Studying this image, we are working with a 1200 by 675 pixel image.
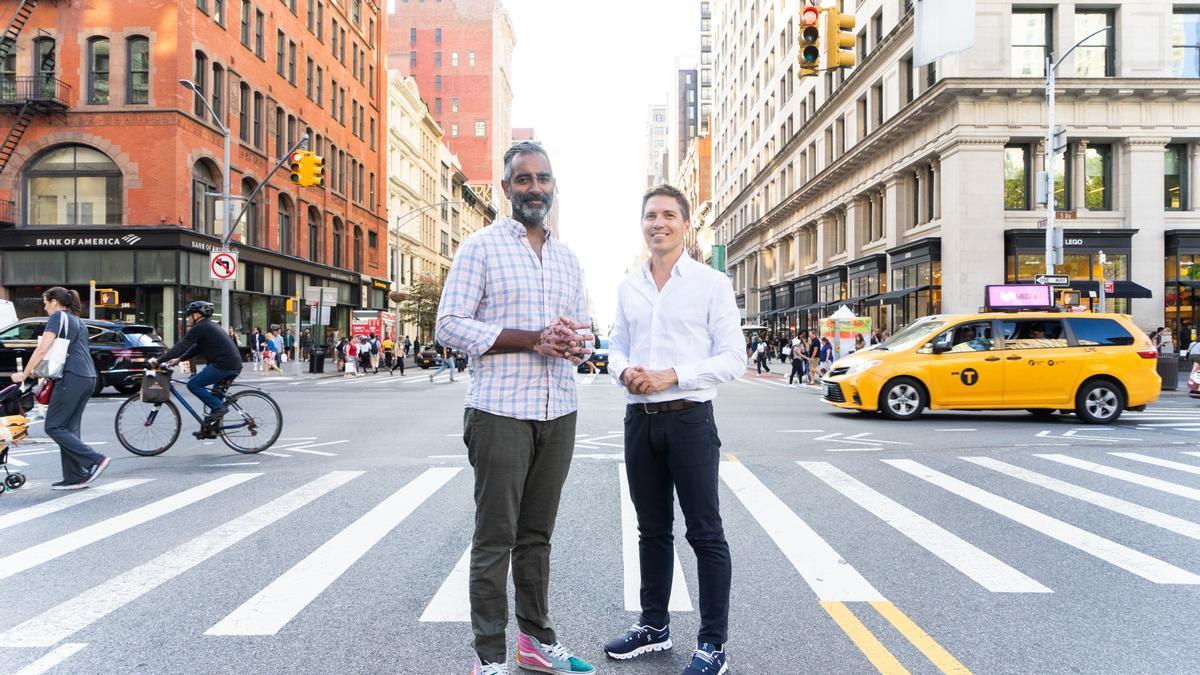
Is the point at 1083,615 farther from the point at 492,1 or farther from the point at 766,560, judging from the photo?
the point at 492,1

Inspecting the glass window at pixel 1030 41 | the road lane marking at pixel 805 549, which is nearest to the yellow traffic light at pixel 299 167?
the road lane marking at pixel 805 549

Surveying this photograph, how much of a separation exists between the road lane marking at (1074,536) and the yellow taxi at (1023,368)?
584cm

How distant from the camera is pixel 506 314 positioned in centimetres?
354

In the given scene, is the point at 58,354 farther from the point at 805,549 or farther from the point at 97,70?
the point at 97,70

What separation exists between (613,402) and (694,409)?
48.2 feet

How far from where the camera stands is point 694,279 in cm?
374

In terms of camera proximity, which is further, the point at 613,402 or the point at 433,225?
the point at 433,225

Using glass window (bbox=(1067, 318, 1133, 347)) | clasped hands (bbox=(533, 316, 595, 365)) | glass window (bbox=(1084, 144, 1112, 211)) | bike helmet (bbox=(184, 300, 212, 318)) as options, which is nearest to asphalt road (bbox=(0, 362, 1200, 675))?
clasped hands (bbox=(533, 316, 595, 365))

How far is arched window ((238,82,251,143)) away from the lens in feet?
125

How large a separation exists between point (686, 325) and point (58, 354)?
696 cm

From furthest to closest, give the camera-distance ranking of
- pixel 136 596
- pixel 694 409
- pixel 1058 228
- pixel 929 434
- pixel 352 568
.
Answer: pixel 1058 228 → pixel 929 434 → pixel 352 568 → pixel 136 596 → pixel 694 409

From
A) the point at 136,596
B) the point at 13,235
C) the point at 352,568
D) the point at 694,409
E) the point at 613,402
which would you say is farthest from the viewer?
the point at 13,235

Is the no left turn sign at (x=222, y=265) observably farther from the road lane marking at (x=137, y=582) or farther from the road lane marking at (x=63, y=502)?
the road lane marking at (x=137, y=582)

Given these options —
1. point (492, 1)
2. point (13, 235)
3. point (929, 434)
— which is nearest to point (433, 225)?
point (13, 235)
